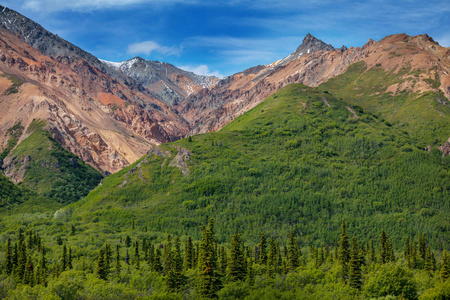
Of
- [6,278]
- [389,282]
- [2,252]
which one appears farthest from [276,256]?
[2,252]

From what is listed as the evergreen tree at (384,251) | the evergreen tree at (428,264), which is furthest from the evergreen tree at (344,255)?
the evergreen tree at (384,251)

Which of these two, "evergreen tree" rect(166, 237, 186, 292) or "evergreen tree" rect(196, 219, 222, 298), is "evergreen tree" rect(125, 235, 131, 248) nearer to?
"evergreen tree" rect(166, 237, 186, 292)

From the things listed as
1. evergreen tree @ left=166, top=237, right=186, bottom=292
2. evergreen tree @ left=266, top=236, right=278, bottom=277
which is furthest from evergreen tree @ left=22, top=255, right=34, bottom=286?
evergreen tree @ left=266, top=236, right=278, bottom=277

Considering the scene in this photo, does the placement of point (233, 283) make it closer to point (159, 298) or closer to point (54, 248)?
point (159, 298)

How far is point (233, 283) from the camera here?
107000 mm

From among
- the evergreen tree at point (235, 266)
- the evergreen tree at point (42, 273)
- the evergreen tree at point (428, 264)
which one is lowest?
the evergreen tree at point (428, 264)

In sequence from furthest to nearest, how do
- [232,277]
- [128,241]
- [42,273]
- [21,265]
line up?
[128,241], [21,265], [42,273], [232,277]

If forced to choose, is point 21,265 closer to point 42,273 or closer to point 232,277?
point 42,273

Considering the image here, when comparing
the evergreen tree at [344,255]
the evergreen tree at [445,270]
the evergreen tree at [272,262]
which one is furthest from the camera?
the evergreen tree at [272,262]

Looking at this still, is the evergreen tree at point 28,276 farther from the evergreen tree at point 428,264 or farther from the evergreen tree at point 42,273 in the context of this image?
the evergreen tree at point 428,264

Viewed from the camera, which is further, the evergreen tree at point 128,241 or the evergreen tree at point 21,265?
the evergreen tree at point 128,241

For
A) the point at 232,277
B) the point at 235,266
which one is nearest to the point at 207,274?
the point at 232,277

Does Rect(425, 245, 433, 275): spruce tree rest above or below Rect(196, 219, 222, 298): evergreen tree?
below

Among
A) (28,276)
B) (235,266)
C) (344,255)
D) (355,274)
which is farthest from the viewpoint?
(28,276)
